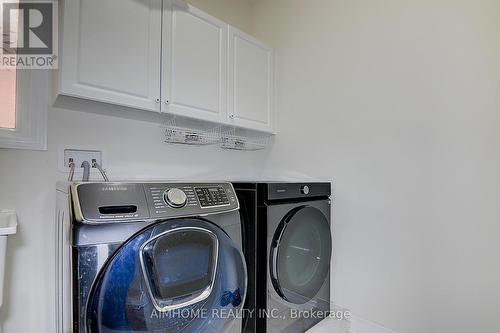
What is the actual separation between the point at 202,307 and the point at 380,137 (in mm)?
1384

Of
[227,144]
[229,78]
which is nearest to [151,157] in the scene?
[227,144]

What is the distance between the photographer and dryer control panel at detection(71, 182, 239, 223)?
901 millimetres

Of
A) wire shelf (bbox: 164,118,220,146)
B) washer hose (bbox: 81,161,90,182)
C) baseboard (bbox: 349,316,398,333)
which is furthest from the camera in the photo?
wire shelf (bbox: 164,118,220,146)

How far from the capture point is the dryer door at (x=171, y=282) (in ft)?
3.00

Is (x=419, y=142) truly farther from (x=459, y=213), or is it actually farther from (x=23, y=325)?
(x=23, y=325)

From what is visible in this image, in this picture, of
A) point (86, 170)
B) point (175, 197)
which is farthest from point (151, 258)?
point (86, 170)

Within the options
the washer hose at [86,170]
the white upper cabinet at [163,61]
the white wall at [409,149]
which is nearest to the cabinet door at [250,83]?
the white upper cabinet at [163,61]

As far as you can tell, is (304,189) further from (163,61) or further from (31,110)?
(31,110)

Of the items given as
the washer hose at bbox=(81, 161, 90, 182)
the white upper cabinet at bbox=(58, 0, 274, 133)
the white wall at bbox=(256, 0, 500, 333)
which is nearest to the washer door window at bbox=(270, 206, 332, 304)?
the white wall at bbox=(256, 0, 500, 333)

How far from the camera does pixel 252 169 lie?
249 cm

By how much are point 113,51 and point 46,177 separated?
746 millimetres

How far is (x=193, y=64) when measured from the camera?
1.73 m

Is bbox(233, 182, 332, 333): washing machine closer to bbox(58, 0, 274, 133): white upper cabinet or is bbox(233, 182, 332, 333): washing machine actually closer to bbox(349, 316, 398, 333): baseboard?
bbox(349, 316, 398, 333): baseboard

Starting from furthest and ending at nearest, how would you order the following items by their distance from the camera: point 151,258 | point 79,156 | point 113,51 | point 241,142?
point 241,142, point 79,156, point 113,51, point 151,258
